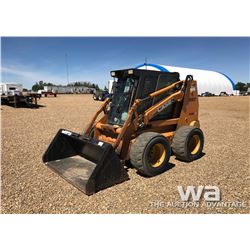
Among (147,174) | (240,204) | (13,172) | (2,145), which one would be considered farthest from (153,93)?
(2,145)

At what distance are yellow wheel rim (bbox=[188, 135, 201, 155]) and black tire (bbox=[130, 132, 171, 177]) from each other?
44.9 inches

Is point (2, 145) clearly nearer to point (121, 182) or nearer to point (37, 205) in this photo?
point (37, 205)

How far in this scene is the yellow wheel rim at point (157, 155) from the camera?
4594mm

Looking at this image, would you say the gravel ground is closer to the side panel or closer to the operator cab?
the side panel

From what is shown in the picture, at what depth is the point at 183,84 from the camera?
223 inches

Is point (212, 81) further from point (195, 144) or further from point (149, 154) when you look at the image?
point (149, 154)

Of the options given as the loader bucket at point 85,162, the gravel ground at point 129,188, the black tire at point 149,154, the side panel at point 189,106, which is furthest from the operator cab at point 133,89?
the gravel ground at point 129,188

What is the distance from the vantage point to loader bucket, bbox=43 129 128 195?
3.79 meters

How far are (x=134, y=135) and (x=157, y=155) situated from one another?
66 cm

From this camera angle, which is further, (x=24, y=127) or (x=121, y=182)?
(x=24, y=127)

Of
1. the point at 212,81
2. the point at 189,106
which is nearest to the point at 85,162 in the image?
the point at 189,106

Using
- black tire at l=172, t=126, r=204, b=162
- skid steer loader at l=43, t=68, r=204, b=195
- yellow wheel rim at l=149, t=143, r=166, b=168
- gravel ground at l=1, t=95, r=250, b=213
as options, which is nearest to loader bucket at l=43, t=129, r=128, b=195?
skid steer loader at l=43, t=68, r=204, b=195

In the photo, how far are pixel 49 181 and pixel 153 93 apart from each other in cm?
287

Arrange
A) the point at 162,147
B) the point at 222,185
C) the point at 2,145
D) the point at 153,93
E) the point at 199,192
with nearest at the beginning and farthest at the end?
the point at 199,192 → the point at 222,185 → the point at 162,147 → the point at 153,93 → the point at 2,145
